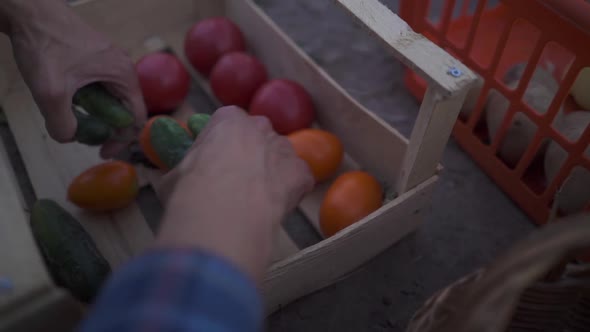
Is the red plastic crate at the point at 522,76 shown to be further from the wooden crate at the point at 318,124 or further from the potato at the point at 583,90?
the wooden crate at the point at 318,124

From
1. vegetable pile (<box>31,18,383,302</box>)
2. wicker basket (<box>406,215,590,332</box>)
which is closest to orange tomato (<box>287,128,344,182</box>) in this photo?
vegetable pile (<box>31,18,383,302</box>)

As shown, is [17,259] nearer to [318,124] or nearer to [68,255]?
[68,255]

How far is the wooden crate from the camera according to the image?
449 mm

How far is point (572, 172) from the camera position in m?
0.71

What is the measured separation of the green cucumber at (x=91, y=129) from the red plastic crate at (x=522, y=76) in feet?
1.73

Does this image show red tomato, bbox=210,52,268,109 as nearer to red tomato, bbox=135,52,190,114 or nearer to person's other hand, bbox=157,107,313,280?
red tomato, bbox=135,52,190,114

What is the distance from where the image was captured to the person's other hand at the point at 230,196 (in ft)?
1.12

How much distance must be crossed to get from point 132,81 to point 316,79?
284mm

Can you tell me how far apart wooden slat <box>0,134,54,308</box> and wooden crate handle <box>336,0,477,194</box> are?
0.40 metres

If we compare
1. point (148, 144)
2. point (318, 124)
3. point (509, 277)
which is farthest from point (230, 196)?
point (318, 124)

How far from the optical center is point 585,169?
700mm

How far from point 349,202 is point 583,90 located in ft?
1.38

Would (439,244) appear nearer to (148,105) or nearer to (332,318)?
(332,318)

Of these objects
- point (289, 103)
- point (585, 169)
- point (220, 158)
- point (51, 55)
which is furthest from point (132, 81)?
point (585, 169)
